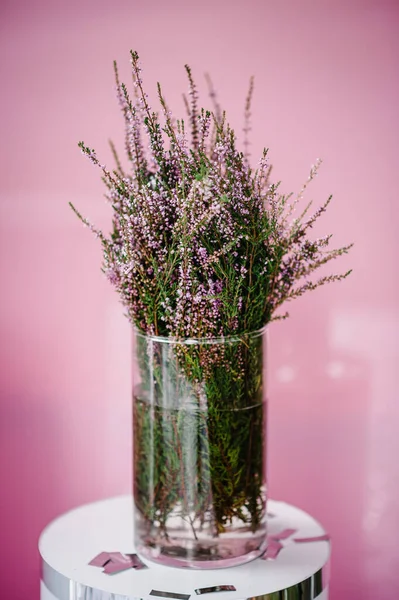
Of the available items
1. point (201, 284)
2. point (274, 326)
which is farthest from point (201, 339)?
point (274, 326)

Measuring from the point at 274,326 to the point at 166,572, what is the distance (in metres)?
0.76

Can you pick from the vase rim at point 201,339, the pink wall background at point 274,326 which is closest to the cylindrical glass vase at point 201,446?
the vase rim at point 201,339

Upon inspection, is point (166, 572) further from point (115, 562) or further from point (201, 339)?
point (201, 339)

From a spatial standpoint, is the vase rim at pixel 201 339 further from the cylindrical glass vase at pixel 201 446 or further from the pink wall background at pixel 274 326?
the pink wall background at pixel 274 326

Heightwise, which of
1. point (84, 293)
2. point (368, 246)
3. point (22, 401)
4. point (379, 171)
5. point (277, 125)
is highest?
point (277, 125)

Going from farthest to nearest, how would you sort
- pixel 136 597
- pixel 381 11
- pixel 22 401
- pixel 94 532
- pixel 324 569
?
1. pixel 22 401
2. pixel 381 11
3. pixel 94 532
4. pixel 324 569
5. pixel 136 597

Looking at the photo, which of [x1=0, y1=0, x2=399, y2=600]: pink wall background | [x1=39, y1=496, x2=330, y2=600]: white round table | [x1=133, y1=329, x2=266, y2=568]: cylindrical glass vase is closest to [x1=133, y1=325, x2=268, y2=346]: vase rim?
[x1=133, y1=329, x2=266, y2=568]: cylindrical glass vase

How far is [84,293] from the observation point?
174 cm

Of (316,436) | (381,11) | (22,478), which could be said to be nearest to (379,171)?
(381,11)

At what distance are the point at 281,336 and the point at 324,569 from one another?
2.21 ft

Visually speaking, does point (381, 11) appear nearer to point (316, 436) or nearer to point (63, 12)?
point (63, 12)

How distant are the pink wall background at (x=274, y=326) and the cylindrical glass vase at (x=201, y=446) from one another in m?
0.61

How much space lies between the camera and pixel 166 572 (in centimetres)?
115

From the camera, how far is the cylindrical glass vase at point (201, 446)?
44.1 inches
